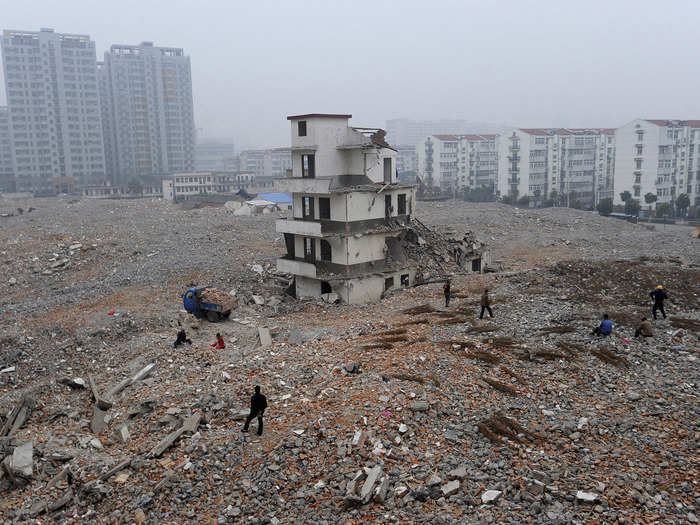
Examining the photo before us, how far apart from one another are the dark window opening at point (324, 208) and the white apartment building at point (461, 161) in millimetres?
76327

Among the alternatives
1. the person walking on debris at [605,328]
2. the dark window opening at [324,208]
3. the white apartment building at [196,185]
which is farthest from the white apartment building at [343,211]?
the white apartment building at [196,185]

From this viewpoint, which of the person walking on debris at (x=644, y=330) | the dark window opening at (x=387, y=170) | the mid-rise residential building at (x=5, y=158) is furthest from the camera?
the mid-rise residential building at (x=5, y=158)

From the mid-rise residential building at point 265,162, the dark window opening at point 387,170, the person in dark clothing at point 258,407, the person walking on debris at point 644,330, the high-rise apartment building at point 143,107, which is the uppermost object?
the high-rise apartment building at point 143,107

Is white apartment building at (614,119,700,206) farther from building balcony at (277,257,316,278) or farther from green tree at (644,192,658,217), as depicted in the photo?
building balcony at (277,257,316,278)

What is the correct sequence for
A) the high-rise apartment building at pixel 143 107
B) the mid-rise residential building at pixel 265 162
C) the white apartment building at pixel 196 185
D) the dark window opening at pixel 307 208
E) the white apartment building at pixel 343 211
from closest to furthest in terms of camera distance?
1. the white apartment building at pixel 343 211
2. the dark window opening at pixel 307 208
3. the white apartment building at pixel 196 185
4. the high-rise apartment building at pixel 143 107
5. the mid-rise residential building at pixel 265 162

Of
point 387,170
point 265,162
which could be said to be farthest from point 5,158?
point 387,170

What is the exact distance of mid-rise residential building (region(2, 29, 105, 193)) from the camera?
113625 mm

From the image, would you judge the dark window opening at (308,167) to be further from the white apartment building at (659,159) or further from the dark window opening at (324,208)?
the white apartment building at (659,159)

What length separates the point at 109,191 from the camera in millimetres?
109062

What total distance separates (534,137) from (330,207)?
63971 mm

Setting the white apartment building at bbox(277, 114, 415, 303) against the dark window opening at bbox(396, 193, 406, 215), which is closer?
the white apartment building at bbox(277, 114, 415, 303)

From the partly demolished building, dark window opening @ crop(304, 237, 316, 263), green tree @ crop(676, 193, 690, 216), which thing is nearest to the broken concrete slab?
the partly demolished building

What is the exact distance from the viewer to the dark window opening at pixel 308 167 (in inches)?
1153

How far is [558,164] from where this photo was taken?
8738cm
